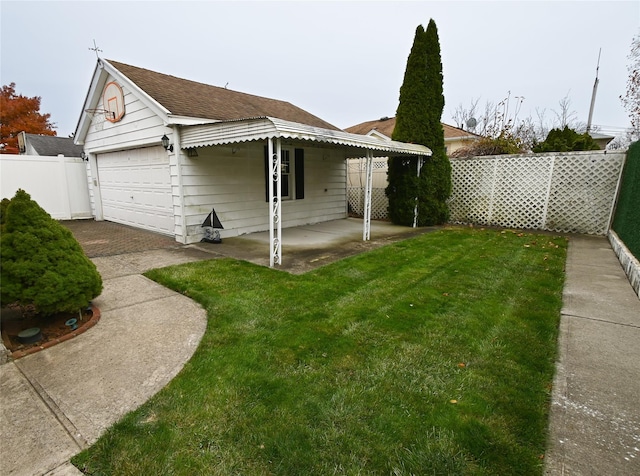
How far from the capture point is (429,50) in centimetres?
930

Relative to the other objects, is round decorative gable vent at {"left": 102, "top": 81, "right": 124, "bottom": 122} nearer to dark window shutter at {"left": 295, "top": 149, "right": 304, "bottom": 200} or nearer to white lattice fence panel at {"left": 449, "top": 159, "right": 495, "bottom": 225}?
dark window shutter at {"left": 295, "top": 149, "right": 304, "bottom": 200}

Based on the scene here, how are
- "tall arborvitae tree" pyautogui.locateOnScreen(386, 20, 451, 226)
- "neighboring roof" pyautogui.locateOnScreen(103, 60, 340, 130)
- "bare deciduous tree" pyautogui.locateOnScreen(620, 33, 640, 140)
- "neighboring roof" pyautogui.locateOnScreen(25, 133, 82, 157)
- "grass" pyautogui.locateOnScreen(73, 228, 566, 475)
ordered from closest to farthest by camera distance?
"grass" pyautogui.locateOnScreen(73, 228, 566, 475), "neighboring roof" pyautogui.locateOnScreen(103, 60, 340, 130), "tall arborvitae tree" pyautogui.locateOnScreen(386, 20, 451, 226), "bare deciduous tree" pyautogui.locateOnScreen(620, 33, 640, 140), "neighboring roof" pyautogui.locateOnScreen(25, 133, 82, 157)

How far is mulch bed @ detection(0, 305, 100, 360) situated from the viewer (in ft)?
9.55

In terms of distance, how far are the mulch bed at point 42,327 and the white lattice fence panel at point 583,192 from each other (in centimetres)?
1073

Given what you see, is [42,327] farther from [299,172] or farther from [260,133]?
[299,172]

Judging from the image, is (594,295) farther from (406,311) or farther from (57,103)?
(57,103)

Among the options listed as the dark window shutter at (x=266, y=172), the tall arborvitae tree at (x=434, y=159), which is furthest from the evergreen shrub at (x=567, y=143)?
the dark window shutter at (x=266, y=172)

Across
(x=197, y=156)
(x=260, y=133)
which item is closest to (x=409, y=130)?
(x=260, y=133)

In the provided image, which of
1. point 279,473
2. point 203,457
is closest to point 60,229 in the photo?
point 203,457

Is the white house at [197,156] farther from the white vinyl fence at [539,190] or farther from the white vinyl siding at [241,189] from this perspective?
the white vinyl fence at [539,190]

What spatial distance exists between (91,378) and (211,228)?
5210 mm

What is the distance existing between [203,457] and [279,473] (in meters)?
0.45

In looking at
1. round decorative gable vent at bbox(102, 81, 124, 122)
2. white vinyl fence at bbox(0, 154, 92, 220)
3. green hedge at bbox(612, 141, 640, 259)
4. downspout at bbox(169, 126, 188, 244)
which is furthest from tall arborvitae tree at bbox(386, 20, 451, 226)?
white vinyl fence at bbox(0, 154, 92, 220)

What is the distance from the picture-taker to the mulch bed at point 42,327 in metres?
2.91
